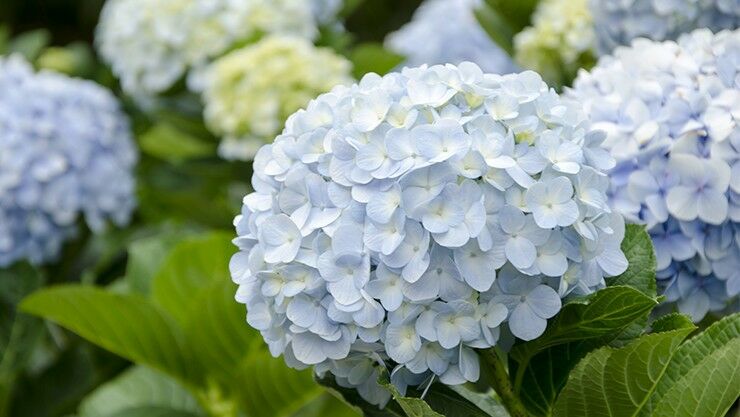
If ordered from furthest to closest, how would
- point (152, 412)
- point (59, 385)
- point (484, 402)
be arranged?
point (59, 385) → point (152, 412) → point (484, 402)

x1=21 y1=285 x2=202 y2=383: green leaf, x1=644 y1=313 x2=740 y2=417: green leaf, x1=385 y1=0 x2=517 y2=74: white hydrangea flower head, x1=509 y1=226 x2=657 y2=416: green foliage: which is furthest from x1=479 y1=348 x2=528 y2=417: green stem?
x1=385 y1=0 x2=517 y2=74: white hydrangea flower head

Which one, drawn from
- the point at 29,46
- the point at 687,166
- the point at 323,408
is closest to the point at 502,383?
the point at 687,166

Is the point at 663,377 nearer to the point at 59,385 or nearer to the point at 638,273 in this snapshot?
the point at 638,273

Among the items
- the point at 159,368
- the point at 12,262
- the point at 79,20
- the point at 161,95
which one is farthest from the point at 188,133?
the point at 79,20

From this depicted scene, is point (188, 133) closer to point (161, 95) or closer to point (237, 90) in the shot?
point (161, 95)

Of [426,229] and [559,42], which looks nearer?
[426,229]
